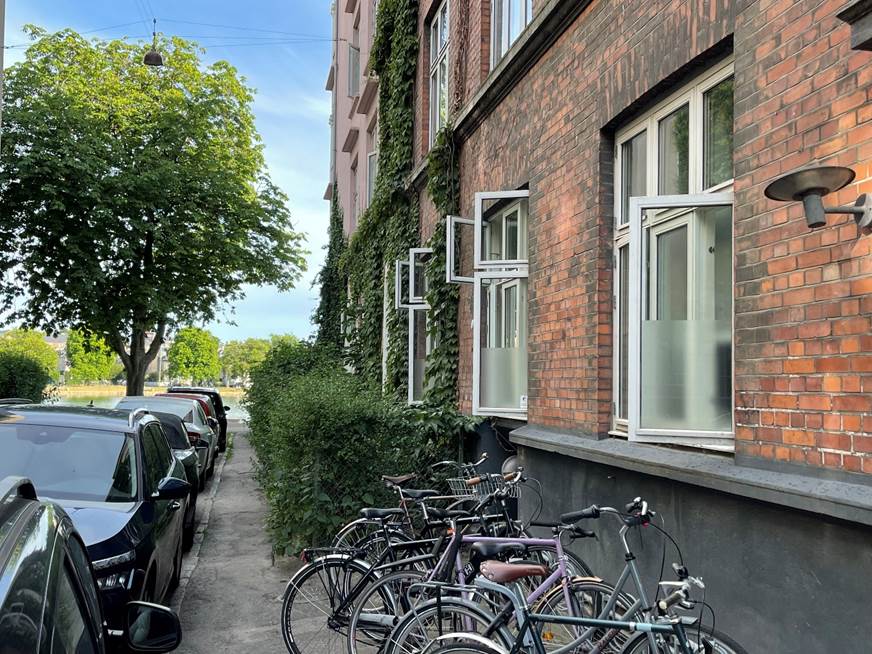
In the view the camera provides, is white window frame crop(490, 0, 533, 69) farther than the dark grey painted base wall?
Yes

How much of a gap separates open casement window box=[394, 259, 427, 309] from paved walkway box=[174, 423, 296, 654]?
3.58 m

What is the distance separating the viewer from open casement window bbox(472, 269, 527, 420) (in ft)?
26.6

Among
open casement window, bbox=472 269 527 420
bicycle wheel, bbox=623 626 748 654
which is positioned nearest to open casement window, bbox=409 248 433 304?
open casement window, bbox=472 269 527 420

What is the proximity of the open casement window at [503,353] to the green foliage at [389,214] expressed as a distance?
3.31m

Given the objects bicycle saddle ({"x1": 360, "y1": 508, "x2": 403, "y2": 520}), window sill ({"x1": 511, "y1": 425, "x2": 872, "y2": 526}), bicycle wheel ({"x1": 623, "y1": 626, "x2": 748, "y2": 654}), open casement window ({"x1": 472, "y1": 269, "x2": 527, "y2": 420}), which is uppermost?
open casement window ({"x1": 472, "y1": 269, "x2": 527, "y2": 420})

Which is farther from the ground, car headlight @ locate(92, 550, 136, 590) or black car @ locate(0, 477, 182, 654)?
black car @ locate(0, 477, 182, 654)

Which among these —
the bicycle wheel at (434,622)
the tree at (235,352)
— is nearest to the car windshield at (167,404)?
the bicycle wheel at (434,622)

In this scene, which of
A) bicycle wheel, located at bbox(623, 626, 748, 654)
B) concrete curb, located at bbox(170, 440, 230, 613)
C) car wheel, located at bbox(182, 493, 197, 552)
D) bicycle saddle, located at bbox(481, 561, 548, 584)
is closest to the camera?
bicycle wheel, located at bbox(623, 626, 748, 654)

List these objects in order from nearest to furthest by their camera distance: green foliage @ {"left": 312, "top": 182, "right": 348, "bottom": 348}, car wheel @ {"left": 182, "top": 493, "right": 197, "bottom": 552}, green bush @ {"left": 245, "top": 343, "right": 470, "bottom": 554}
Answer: green bush @ {"left": 245, "top": 343, "right": 470, "bottom": 554} → car wheel @ {"left": 182, "top": 493, "right": 197, "bottom": 552} → green foliage @ {"left": 312, "top": 182, "right": 348, "bottom": 348}

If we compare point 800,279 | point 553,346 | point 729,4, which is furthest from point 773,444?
point 553,346

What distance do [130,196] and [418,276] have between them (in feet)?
46.5

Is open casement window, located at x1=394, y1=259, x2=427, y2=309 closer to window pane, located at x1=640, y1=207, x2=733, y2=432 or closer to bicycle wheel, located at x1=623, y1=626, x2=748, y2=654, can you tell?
window pane, located at x1=640, y1=207, x2=733, y2=432

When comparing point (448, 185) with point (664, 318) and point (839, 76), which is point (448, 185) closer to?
point (664, 318)

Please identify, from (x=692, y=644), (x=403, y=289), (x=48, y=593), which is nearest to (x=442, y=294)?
(x=403, y=289)
